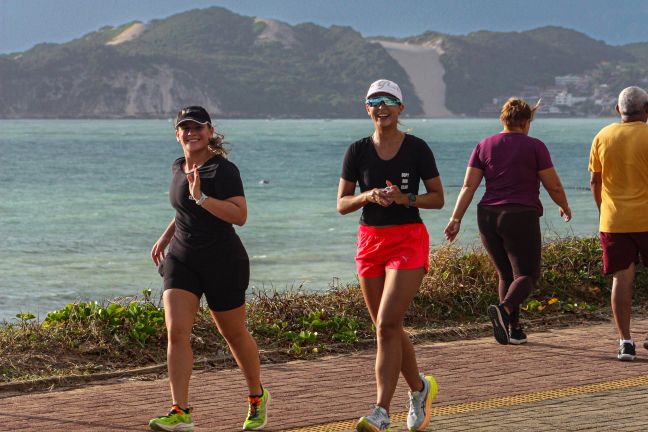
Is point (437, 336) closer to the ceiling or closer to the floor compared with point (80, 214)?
closer to the ceiling

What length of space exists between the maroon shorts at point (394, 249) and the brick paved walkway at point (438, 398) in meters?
0.88

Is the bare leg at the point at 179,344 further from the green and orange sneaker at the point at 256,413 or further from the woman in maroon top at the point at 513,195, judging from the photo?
the woman in maroon top at the point at 513,195

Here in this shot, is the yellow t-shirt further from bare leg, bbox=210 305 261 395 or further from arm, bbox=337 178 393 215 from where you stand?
bare leg, bbox=210 305 261 395

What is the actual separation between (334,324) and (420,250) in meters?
2.77

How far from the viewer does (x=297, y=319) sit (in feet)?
29.6

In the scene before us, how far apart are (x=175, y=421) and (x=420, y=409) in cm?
129

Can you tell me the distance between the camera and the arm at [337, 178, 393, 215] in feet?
19.9

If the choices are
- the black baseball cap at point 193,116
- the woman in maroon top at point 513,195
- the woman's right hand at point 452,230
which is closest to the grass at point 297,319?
the woman in maroon top at point 513,195

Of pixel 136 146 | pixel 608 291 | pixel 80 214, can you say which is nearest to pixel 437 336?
pixel 608 291

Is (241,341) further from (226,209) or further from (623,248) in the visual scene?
(623,248)

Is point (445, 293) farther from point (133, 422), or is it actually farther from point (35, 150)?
point (35, 150)

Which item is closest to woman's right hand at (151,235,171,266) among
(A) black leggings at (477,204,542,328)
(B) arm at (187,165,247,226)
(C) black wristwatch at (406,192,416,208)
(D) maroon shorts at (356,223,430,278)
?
(B) arm at (187,165,247,226)

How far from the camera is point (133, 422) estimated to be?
641 centimetres

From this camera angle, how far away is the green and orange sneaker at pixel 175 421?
603 centimetres
